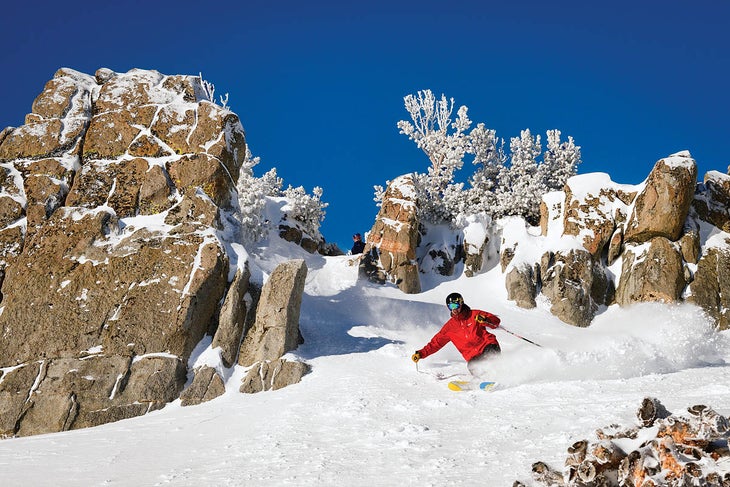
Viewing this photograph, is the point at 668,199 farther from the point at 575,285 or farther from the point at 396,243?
the point at 396,243

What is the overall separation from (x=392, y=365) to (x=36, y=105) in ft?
40.5

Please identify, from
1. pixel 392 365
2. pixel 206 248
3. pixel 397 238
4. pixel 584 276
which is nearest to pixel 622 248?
pixel 584 276

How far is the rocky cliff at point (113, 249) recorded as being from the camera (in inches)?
404

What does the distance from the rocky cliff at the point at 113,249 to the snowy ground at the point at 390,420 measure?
140 centimetres

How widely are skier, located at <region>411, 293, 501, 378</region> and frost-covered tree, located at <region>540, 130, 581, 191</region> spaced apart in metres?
18.5

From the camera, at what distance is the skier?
31.8 feet

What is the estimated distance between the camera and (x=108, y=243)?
12.4 metres

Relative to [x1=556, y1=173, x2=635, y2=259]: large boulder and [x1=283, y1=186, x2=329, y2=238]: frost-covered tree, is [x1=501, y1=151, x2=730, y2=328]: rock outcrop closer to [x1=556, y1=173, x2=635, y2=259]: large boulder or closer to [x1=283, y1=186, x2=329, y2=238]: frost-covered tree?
[x1=556, y1=173, x2=635, y2=259]: large boulder

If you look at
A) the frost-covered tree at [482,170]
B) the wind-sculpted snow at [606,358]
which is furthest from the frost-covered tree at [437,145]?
the wind-sculpted snow at [606,358]

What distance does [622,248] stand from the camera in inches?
744

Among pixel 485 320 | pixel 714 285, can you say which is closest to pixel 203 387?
pixel 485 320

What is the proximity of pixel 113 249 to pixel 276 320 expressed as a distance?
4283mm

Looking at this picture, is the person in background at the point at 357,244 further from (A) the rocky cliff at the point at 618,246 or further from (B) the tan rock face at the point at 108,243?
(B) the tan rock face at the point at 108,243

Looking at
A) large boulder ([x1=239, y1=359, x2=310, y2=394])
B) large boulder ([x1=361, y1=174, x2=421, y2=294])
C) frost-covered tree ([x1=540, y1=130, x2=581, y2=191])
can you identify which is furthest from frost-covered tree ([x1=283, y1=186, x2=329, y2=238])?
large boulder ([x1=239, y1=359, x2=310, y2=394])
